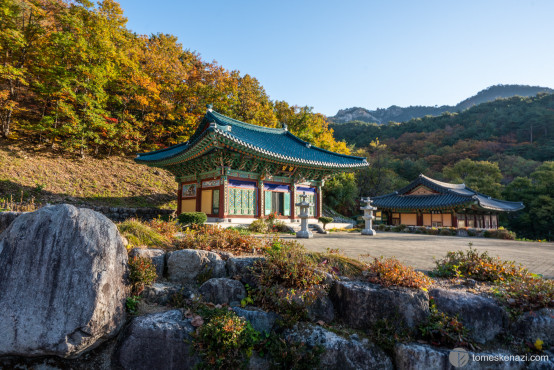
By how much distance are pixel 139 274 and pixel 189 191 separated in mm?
13034

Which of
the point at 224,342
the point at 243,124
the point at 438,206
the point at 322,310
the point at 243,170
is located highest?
the point at 243,124

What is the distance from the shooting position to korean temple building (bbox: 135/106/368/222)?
14.1 metres

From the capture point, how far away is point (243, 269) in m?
5.41

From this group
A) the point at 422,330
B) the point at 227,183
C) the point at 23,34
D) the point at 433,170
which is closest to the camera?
the point at 422,330

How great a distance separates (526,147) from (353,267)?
2369 inches

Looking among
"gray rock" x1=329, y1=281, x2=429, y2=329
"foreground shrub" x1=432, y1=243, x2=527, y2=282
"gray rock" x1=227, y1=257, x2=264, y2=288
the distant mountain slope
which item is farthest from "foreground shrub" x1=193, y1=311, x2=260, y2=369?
the distant mountain slope

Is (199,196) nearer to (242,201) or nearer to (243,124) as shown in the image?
(242,201)

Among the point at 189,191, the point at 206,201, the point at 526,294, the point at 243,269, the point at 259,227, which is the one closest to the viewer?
the point at 526,294

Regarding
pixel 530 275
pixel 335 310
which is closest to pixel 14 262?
pixel 335 310

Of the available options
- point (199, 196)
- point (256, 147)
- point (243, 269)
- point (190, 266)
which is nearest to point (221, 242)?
point (190, 266)

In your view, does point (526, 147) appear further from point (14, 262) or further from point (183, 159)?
point (14, 262)

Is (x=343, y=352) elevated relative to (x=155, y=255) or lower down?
lower down

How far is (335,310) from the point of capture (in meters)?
4.93

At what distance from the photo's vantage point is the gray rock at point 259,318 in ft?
14.8
